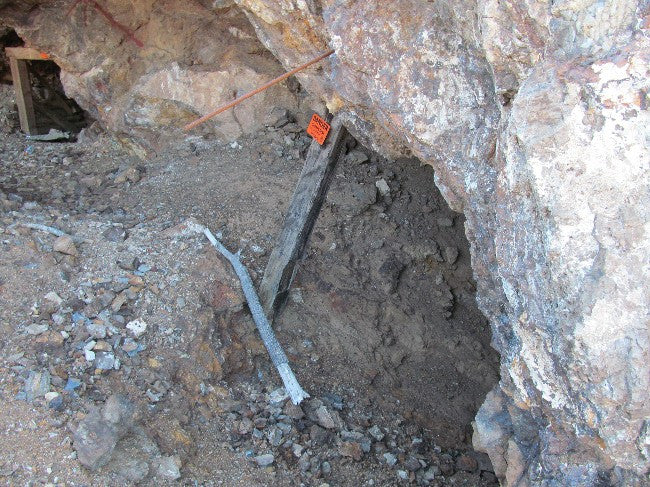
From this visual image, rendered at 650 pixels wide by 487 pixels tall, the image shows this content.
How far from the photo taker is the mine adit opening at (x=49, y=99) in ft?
22.5

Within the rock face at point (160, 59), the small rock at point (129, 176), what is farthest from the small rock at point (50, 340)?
the rock face at point (160, 59)

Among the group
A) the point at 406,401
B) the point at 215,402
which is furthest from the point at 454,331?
the point at 215,402

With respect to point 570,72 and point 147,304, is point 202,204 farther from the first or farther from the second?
point 570,72

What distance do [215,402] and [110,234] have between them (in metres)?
1.20

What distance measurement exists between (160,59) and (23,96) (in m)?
2.63

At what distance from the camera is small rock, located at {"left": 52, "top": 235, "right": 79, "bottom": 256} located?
3279 mm

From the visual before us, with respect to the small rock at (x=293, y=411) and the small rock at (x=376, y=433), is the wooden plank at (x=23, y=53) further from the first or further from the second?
the small rock at (x=376, y=433)

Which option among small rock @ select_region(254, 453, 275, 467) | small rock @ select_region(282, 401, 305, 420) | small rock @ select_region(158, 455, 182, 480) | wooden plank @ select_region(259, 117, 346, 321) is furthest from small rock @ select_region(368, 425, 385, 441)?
small rock @ select_region(158, 455, 182, 480)

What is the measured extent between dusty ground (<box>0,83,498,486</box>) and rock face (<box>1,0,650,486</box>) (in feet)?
3.25

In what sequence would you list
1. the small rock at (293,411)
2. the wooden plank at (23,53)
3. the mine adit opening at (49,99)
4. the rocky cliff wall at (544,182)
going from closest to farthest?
the rocky cliff wall at (544,182) < the small rock at (293,411) < the wooden plank at (23,53) < the mine adit opening at (49,99)

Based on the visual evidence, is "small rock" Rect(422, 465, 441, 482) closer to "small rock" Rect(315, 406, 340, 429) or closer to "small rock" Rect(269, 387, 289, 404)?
"small rock" Rect(315, 406, 340, 429)

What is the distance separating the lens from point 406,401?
360 cm

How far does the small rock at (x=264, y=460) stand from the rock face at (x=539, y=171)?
1028mm

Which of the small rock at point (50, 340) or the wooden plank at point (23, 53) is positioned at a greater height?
the wooden plank at point (23, 53)
